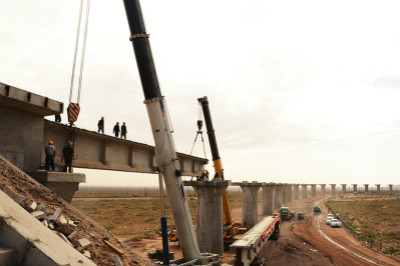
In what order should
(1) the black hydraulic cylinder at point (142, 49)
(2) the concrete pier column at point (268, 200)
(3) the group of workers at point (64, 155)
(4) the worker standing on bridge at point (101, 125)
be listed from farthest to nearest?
1. (2) the concrete pier column at point (268, 200)
2. (4) the worker standing on bridge at point (101, 125)
3. (1) the black hydraulic cylinder at point (142, 49)
4. (3) the group of workers at point (64, 155)

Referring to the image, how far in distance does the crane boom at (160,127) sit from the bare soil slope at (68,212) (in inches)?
201

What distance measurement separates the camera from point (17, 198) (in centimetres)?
906

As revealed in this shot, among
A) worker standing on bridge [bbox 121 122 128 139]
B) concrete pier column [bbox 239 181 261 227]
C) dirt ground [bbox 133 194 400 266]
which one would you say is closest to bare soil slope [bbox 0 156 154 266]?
worker standing on bridge [bbox 121 122 128 139]

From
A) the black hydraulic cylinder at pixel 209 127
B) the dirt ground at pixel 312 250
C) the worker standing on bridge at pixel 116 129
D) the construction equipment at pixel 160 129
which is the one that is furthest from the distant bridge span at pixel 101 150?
the dirt ground at pixel 312 250

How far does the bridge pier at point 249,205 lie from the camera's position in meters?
43.2

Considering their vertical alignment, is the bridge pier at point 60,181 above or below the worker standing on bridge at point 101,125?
below

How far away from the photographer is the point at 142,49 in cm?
1638

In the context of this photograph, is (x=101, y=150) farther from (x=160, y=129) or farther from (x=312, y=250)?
(x=312, y=250)

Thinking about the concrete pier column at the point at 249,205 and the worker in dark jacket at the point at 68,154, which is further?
the concrete pier column at the point at 249,205

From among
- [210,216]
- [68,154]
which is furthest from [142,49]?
[210,216]

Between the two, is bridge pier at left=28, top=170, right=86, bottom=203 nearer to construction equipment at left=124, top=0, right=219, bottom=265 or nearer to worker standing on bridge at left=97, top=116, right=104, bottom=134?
construction equipment at left=124, top=0, right=219, bottom=265

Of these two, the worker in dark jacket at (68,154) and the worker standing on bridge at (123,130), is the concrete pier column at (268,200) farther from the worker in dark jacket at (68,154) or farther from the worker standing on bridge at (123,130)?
the worker in dark jacket at (68,154)

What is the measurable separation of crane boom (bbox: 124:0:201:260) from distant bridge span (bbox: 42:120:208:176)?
18.9ft

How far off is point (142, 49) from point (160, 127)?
441 centimetres
